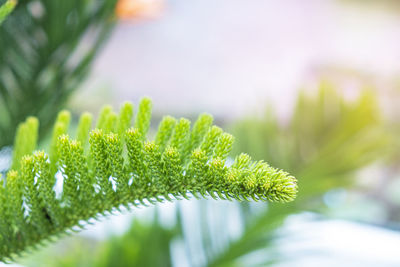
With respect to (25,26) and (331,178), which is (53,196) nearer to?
(25,26)

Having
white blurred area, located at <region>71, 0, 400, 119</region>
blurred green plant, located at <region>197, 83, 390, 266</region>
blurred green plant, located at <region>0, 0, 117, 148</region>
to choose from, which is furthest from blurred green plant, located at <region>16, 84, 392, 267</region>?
white blurred area, located at <region>71, 0, 400, 119</region>

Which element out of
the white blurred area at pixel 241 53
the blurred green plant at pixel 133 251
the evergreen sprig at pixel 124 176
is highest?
the white blurred area at pixel 241 53

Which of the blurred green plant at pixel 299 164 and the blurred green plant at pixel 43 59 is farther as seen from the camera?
the blurred green plant at pixel 299 164

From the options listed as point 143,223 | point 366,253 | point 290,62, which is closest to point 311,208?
point 143,223

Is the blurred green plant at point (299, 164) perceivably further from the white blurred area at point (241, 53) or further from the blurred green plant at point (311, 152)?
the white blurred area at point (241, 53)

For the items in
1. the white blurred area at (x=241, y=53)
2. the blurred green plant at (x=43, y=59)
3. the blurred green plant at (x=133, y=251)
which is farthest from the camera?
the white blurred area at (x=241, y=53)

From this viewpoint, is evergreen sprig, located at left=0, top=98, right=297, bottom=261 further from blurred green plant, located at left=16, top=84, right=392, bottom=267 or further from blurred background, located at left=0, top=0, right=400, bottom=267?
blurred green plant, located at left=16, top=84, right=392, bottom=267

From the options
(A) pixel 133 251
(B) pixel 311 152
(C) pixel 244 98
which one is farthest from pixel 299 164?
(C) pixel 244 98

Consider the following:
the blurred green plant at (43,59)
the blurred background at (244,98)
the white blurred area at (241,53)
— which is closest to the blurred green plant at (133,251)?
the blurred background at (244,98)
